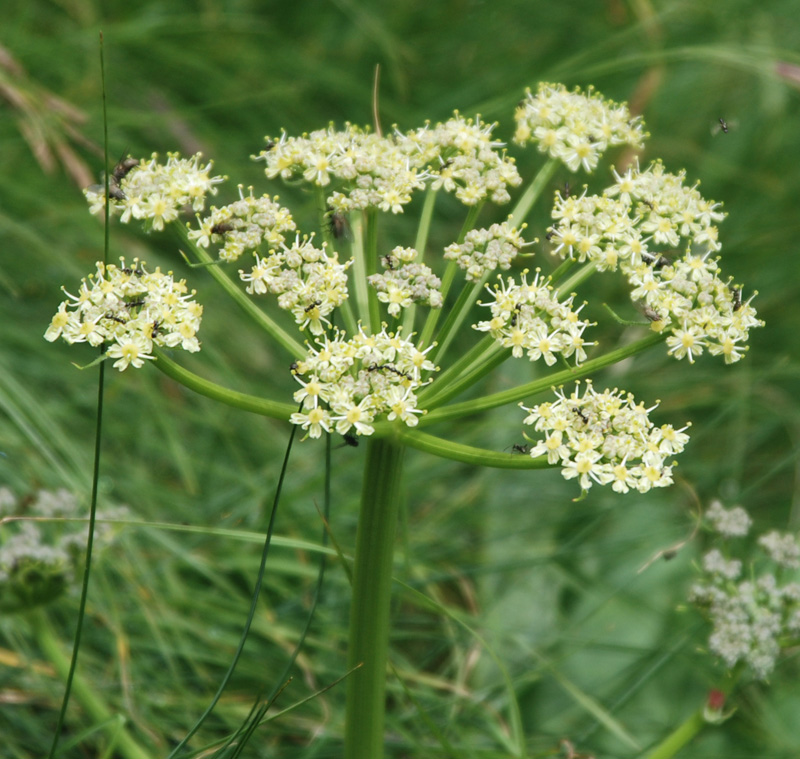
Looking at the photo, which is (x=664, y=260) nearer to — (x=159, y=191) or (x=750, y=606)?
(x=750, y=606)

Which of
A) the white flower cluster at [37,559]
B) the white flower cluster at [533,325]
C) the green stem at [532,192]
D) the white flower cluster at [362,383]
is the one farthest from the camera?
the white flower cluster at [37,559]

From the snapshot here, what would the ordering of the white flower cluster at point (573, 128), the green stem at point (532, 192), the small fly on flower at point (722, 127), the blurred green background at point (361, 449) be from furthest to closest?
the blurred green background at point (361, 449) → the small fly on flower at point (722, 127) → the white flower cluster at point (573, 128) → the green stem at point (532, 192)

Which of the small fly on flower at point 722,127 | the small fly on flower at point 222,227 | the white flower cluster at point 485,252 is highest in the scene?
the small fly on flower at point 722,127

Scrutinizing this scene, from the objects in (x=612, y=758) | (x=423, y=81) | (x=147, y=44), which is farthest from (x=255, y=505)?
(x=423, y=81)

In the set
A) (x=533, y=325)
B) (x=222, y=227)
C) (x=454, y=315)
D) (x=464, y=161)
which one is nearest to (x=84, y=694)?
(x=222, y=227)

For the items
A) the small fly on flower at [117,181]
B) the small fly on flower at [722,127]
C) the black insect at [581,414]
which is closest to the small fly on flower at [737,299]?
the black insect at [581,414]

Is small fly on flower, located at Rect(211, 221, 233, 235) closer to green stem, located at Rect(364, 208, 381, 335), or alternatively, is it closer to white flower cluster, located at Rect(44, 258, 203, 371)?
white flower cluster, located at Rect(44, 258, 203, 371)

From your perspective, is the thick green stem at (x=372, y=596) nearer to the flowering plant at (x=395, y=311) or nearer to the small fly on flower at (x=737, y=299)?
the flowering plant at (x=395, y=311)
